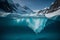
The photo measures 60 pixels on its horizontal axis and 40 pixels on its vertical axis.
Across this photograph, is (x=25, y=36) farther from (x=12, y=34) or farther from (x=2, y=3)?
(x=2, y=3)

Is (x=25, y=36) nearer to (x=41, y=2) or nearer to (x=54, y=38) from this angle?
(x=54, y=38)

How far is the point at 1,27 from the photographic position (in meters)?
1.67

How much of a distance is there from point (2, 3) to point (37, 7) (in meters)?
0.56

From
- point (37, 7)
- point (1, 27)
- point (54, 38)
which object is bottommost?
point (54, 38)

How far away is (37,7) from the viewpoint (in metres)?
1.70

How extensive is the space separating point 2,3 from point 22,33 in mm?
577

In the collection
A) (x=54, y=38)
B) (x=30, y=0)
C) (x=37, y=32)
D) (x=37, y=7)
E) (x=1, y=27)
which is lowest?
(x=54, y=38)

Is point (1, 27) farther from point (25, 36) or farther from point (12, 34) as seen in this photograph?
point (25, 36)

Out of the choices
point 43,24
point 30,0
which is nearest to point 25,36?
point 43,24

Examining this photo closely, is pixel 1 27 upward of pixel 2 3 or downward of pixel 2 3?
downward

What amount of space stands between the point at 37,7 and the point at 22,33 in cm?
47

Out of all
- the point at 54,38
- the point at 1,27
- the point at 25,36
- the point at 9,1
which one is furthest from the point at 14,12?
the point at 54,38

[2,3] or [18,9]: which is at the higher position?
[2,3]

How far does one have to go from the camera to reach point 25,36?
167 cm
